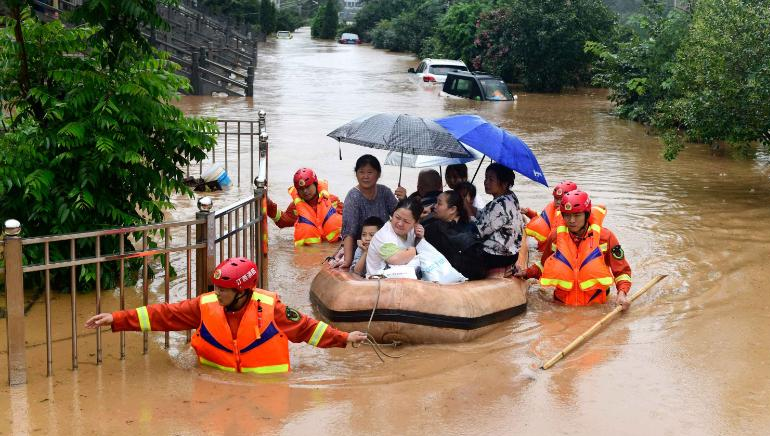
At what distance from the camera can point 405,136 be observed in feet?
29.6

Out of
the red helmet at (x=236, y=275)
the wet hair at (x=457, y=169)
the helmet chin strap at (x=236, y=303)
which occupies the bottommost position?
the helmet chin strap at (x=236, y=303)

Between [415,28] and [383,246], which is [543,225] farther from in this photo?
[415,28]

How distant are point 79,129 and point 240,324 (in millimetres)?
2703

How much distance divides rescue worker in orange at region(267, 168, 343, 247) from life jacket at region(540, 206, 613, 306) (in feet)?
10.3

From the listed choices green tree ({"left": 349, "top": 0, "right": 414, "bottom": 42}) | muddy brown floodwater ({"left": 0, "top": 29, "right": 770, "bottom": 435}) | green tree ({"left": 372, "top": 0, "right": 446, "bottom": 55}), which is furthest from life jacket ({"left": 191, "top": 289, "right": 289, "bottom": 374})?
green tree ({"left": 349, "top": 0, "right": 414, "bottom": 42})

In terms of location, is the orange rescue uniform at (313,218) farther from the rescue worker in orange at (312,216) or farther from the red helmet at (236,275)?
the red helmet at (236,275)

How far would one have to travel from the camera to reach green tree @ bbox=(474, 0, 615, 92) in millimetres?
36688

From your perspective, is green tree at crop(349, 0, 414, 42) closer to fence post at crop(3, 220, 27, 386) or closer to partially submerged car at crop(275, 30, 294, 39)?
partially submerged car at crop(275, 30, 294, 39)

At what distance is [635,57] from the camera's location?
25.7 metres

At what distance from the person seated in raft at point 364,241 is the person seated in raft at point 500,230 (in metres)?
0.93

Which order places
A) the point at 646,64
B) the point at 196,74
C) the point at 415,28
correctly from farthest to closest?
the point at 415,28
the point at 196,74
the point at 646,64

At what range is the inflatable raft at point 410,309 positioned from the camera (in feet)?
24.7

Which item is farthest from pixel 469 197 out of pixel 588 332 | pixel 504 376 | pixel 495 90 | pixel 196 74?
pixel 196 74

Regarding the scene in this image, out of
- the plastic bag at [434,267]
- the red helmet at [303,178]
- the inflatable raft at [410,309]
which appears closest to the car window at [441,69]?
the red helmet at [303,178]
